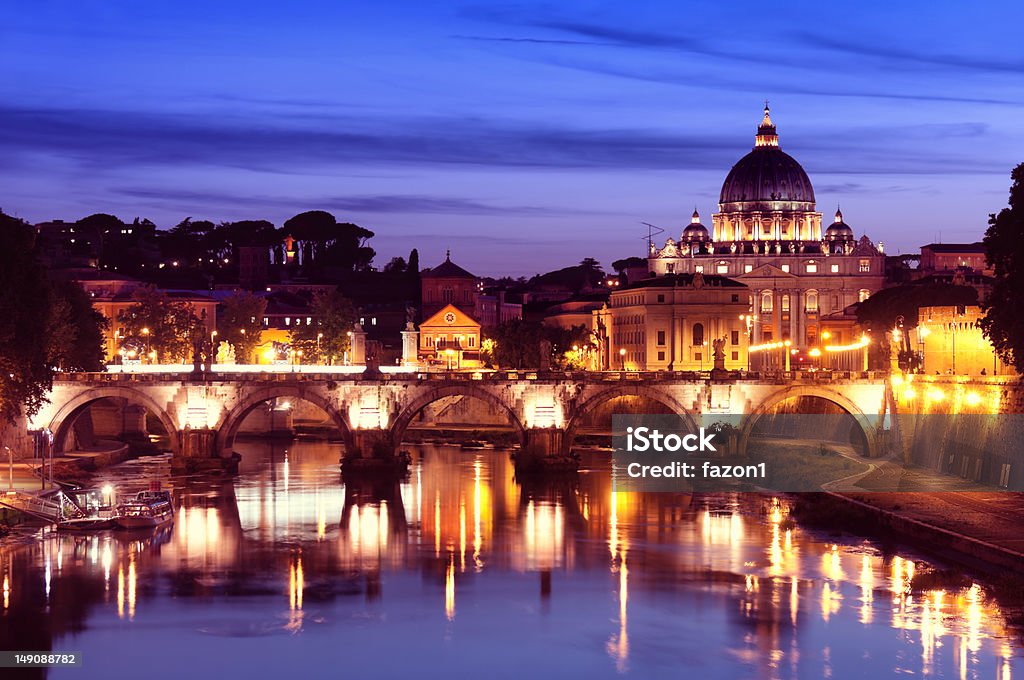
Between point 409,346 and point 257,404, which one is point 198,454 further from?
point 409,346

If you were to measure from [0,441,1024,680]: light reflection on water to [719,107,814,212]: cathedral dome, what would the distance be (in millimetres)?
114013

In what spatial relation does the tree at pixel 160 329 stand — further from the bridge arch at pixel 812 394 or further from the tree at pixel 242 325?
the bridge arch at pixel 812 394

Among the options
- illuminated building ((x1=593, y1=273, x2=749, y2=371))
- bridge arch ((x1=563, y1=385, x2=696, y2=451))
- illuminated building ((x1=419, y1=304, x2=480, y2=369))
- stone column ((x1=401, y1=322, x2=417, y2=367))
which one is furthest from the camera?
illuminated building ((x1=419, y1=304, x2=480, y2=369))

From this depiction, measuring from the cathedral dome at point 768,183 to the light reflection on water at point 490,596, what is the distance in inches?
4489

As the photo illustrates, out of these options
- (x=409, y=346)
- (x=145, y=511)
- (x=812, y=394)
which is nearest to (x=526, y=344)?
(x=409, y=346)

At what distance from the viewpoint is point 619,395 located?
80.8 meters

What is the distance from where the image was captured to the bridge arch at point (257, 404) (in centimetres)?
7994

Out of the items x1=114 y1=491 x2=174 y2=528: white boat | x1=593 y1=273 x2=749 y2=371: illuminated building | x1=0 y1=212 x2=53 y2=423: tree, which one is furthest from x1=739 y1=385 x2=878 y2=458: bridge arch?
x1=593 y1=273 x2=749 y2=371: illuminated building

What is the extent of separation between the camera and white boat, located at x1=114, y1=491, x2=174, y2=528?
60250 millimetres

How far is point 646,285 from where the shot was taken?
135875mm

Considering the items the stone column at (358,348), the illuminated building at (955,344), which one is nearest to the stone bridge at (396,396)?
the illuminated building at (955,344)

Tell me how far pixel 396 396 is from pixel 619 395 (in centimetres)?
995

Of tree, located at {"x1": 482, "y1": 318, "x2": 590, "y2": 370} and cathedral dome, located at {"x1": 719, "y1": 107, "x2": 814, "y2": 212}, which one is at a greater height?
cathedral dome, located at {"x1": 719, "y1": 107, "x2": 814, "y2": 212}

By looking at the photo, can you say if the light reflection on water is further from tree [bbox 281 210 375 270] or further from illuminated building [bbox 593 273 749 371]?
tree [bbox 281 210 375 270]
